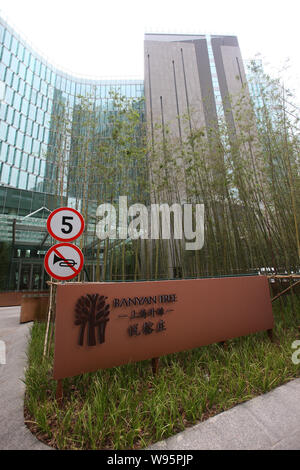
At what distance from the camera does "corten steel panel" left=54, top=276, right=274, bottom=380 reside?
1.48 metres

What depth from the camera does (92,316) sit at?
5.13ft

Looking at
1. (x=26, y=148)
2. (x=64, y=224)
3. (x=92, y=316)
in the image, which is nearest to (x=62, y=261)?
(x=64, y=224)

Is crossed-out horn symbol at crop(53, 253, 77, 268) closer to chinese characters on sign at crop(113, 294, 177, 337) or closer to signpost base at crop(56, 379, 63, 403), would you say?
chinese characters on sign at crop(113, 294, 177, 337)

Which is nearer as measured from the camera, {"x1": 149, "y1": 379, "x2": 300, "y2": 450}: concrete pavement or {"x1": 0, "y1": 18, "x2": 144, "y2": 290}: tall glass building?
{"x1": 149, "y1": 379, "x2": 300, "y2": 450}: concrete pavement

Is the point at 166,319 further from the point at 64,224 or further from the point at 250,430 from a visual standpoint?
the point at 64,224

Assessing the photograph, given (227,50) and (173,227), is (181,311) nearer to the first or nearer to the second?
(173,227)

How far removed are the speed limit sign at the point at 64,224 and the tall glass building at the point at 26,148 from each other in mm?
7483

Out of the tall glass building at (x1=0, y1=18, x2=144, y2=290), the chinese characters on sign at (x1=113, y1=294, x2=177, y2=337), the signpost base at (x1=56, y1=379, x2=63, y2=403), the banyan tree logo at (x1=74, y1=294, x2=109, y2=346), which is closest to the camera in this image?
the signpost base at (x1=56, y1=379, x2=63, y2=403)

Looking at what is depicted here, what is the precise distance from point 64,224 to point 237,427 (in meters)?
1.92

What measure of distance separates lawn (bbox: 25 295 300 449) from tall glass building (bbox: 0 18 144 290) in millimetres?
8171

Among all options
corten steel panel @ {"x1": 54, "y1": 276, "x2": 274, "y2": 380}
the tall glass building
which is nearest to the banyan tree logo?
corten steel panel @ {"x1": 54, "y1": 276, "x2": 274, "y2": 380}

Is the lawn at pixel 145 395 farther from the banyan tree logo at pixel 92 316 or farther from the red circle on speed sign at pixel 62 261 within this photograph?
the red circle on speed sign at pixel 62 261
